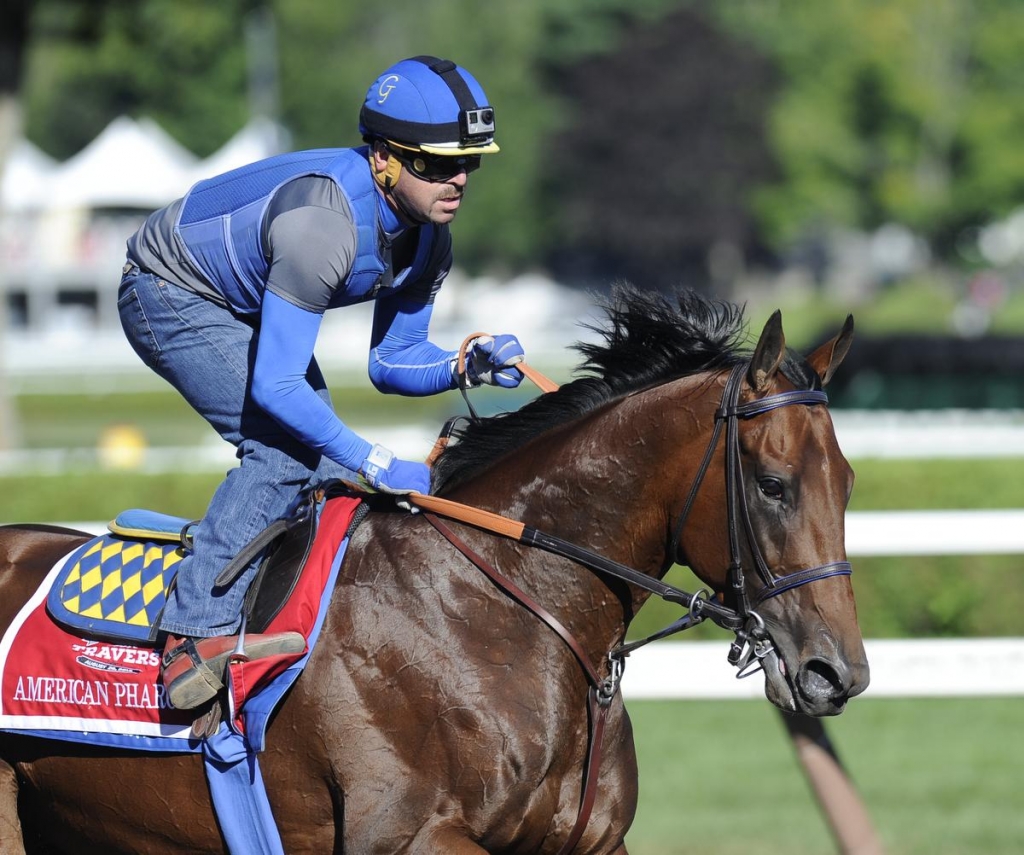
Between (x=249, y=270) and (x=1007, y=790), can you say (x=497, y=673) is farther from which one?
(x=1007, y=790)

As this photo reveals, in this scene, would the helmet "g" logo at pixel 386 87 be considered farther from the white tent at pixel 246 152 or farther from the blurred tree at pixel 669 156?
the blurred tree at pixel 669 156

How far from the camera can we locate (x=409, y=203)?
3.41 metres

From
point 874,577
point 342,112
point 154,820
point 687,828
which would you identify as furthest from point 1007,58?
point 154,820

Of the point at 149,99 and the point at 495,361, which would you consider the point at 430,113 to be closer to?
the point at 495,361

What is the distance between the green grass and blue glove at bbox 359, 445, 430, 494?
101 inches

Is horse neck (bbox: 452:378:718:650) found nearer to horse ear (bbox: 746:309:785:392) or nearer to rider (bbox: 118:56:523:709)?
horse ear (bbox: 746:309:785:392)

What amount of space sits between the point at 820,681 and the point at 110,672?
1659 mm

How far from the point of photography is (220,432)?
3.62 metres

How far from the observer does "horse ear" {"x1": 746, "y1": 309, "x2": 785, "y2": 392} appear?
3120mm

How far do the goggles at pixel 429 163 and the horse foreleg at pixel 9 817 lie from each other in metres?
1.82

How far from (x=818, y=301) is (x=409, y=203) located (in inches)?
1648

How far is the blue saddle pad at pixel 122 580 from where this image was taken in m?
3.51

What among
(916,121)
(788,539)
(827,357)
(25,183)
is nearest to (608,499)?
(788,539)

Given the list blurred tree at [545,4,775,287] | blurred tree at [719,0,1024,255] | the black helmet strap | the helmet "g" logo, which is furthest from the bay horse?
blurred tree at [545,4,775,287]
